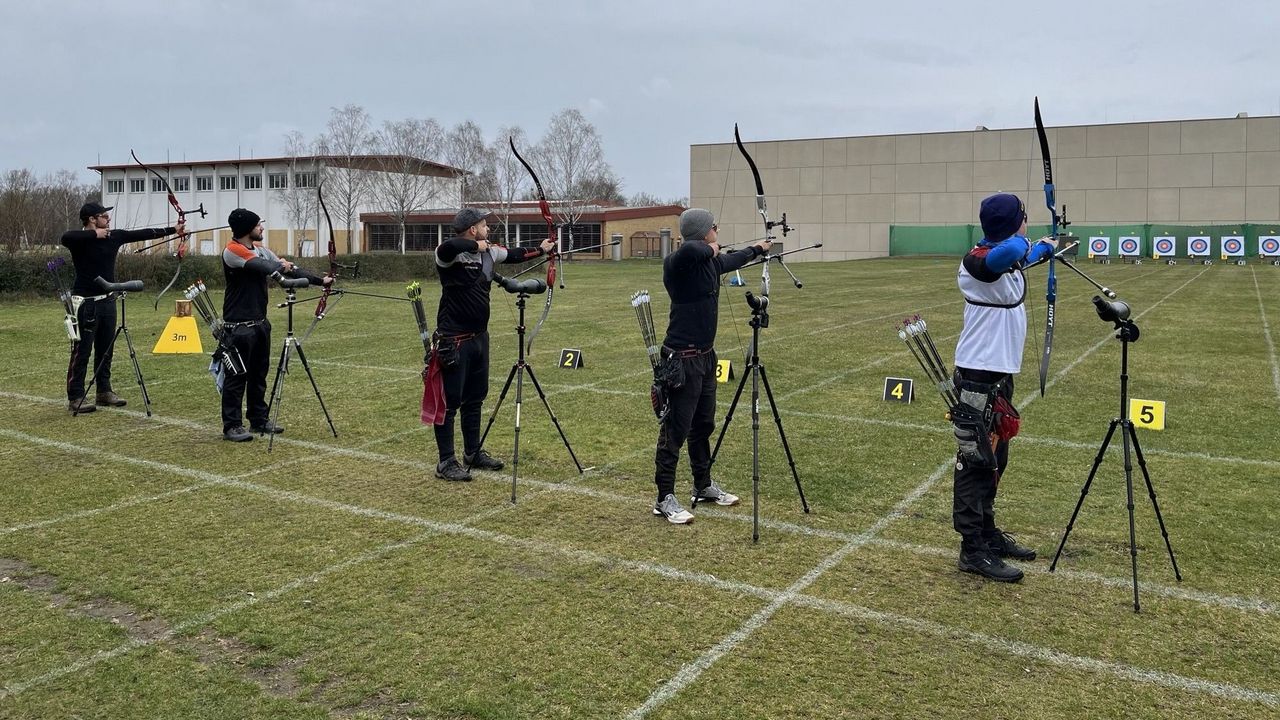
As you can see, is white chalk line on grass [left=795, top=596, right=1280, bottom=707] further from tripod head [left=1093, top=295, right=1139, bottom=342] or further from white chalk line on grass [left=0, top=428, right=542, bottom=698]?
white chalk line on grass [left=0, top=428, right=542, bottom=698]

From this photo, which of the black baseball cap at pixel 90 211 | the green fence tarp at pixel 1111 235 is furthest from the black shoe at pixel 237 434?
the green fence tarp at pixel 1111 235

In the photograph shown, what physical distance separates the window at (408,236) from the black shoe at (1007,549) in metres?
57.7

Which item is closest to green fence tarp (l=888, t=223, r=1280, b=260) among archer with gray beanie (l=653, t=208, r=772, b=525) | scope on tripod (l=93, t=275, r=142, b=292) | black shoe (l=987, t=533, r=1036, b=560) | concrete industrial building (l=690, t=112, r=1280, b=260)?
concrete industrial building (l=690, t=112, r=1280, b=260)

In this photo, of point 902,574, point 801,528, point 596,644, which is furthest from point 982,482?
point 596,644

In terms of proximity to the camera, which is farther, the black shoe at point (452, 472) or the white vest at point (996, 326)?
the black shoe at point (452, 472)

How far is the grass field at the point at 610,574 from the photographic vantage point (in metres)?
3.72

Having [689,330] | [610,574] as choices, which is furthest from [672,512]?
[689,330]

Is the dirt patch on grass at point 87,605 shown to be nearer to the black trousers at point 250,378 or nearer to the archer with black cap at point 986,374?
the black trousers at point 250,378

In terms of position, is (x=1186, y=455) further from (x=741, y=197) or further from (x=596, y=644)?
(x=741, y=197)

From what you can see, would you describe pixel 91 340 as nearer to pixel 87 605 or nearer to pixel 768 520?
pixel 87 605

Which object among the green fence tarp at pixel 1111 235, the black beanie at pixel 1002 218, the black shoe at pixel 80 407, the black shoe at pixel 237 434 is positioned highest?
the green fence tarp at pixel 1111 235

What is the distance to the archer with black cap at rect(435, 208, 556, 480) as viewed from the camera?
669 cm

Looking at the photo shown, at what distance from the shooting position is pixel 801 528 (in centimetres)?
571

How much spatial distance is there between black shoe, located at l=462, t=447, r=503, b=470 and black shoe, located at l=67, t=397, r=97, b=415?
461 cm
